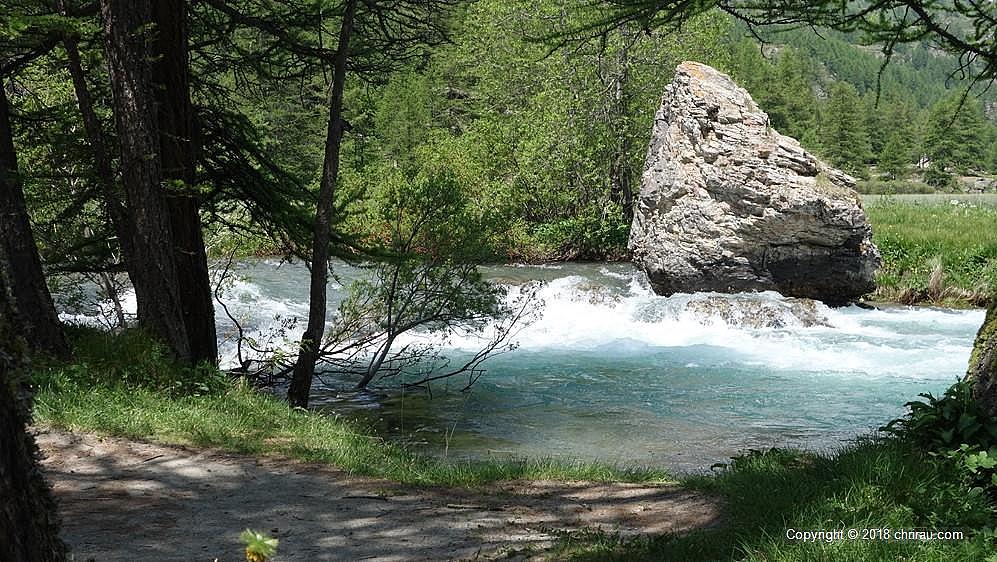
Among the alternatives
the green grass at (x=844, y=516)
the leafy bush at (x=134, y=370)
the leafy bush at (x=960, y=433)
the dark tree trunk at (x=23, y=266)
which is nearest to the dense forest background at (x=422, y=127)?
the dark tree trunk at (x=23, y=266)

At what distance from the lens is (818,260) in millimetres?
17047

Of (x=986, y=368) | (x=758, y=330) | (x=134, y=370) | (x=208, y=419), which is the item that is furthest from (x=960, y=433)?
(x=758, y=330)

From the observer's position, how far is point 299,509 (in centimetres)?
554

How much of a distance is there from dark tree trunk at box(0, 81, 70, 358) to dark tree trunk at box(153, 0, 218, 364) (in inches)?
49.1

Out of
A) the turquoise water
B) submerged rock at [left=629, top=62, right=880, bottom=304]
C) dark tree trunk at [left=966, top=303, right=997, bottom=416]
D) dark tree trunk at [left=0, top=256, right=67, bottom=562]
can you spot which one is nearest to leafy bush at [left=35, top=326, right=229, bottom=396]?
the turquoise water

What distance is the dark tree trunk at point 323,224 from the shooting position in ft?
31.6

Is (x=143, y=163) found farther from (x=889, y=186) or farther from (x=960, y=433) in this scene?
(x=889, y=186)

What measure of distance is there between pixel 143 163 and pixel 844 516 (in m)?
6.34

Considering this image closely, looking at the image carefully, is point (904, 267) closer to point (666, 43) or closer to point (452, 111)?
point (666, 43)

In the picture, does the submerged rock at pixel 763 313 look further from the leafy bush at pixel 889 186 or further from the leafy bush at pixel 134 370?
the leafy bush at pixel 889 186

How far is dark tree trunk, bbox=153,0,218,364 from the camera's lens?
8406 millimetres

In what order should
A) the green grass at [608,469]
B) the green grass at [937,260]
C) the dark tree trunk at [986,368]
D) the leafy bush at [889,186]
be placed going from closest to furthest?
the green grass at [608,469], the dark tree trunk at [986,368], the green grass at [937,260], the leafy bush at [889,186]

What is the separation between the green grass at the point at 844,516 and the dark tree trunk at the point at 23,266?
569 centimetres

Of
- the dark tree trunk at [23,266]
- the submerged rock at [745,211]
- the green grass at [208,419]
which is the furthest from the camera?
the submerged rock at [745,211]
